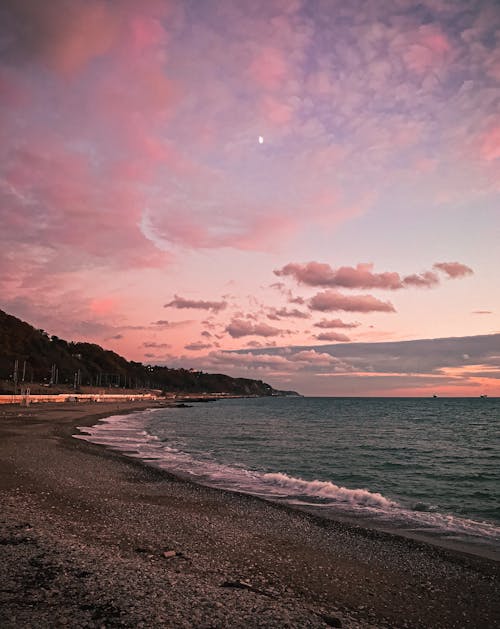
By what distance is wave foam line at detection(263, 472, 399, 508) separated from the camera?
20.6 metres

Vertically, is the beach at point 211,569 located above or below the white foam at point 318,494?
above

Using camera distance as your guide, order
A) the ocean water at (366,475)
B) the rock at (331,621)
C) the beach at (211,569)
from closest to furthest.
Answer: the beach at (211,569), the rock at (331,621), the ocean water at (366,475)

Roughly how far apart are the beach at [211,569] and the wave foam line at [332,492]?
200 inches

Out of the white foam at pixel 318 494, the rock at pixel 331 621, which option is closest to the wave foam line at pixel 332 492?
the white foam at pixel 318 494

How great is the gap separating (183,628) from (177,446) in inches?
1450

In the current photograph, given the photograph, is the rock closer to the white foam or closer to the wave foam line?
the white foam

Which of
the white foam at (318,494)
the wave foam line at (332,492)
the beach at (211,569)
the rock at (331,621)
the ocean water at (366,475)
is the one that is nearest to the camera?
the beach at (211,569)

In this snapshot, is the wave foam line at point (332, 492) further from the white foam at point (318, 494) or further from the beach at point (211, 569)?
the beach at point (211, 569)

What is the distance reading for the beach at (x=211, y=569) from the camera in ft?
24.4

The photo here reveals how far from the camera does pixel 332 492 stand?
22.4 meters

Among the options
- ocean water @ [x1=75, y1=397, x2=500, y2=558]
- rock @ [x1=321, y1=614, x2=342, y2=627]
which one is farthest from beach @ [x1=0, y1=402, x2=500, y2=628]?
ocean water @ [x1=75, y1=397, x2=500, y2=558]

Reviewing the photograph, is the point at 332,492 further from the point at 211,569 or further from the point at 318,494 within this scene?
the point at 211,569

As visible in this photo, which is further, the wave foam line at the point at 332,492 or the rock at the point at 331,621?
the wave foam line at the point at 332,492

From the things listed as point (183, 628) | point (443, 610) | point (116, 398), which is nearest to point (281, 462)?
point (443, 610)
